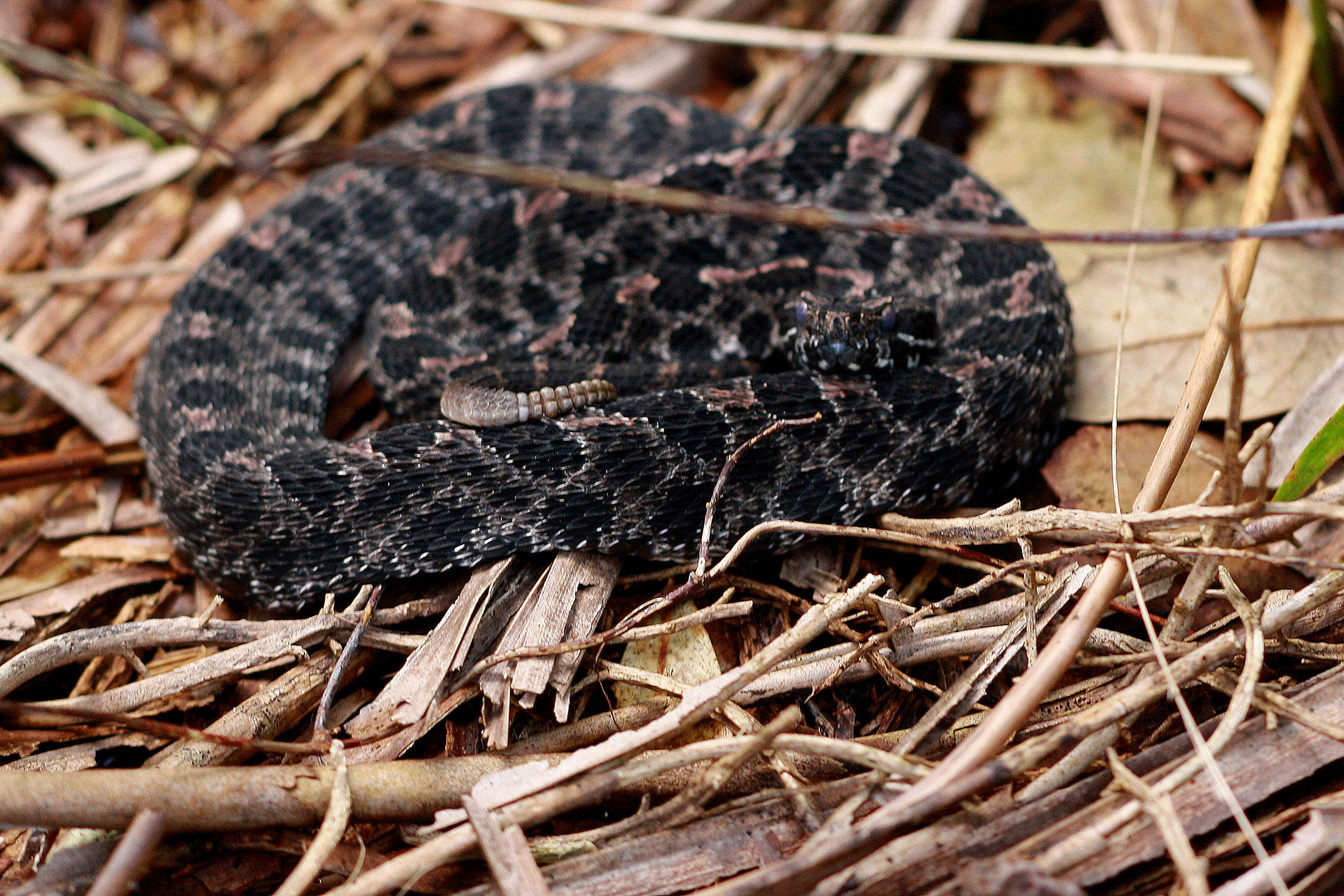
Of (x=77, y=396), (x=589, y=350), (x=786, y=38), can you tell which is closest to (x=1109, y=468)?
(x=589, y=350)

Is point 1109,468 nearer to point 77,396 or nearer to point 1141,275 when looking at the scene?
point 1141,275

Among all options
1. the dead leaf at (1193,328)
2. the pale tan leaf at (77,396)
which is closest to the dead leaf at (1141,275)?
the dead leaf at (1193,328)

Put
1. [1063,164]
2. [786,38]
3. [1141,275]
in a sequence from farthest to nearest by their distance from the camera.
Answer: [786,38]
[1063,164]
[1141,275]

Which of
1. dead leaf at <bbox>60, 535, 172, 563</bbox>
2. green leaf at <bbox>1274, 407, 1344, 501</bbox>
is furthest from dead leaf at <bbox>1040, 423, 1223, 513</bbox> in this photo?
dead leaf at <bbox>60, 535, 172, 563</bbox>

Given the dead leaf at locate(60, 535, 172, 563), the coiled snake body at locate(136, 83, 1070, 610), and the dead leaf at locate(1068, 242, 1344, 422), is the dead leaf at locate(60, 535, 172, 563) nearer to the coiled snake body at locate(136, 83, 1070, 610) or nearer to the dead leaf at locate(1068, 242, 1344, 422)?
the coiled snake body at locate(136, 83, 1070, 610)

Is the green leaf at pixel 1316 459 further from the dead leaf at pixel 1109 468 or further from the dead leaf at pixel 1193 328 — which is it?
the dead leaf at pixel 1193 328
